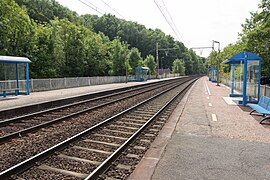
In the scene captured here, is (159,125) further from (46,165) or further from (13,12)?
(13,12)

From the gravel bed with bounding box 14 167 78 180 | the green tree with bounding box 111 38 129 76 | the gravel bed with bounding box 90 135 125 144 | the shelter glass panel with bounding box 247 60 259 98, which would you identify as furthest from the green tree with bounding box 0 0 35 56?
the shelter glass panel with bounding box 247 60 259 98

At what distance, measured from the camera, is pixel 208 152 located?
5234 mm

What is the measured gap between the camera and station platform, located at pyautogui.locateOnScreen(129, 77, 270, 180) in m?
4.11

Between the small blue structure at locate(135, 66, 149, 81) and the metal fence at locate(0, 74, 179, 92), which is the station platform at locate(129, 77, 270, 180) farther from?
the small blue structure at locate(135, 66, 149, 81)

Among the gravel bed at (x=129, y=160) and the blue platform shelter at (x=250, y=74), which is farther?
the blue platform shelter at (x=250, y=74)

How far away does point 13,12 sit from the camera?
85.3ft

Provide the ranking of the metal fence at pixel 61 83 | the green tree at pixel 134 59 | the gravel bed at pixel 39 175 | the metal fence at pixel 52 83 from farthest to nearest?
the green tree at pixel 134 59, the metal fence at pixel 61 83, the metal fence at pixel 52 83, the gravel bed at pixel 39 175

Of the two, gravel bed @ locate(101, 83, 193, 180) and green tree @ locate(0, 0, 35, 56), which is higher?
green tree @ locate(0, 0, 35, 56)

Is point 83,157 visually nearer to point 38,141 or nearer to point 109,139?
point 109,139

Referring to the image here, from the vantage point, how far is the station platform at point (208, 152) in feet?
13.5

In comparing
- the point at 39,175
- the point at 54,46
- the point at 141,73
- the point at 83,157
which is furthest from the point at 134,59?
the point at 39,175

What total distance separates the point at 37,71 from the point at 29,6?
41.1 metres

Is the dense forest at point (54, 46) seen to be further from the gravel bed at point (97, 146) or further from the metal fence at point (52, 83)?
the gravel bed at point (97, 146)

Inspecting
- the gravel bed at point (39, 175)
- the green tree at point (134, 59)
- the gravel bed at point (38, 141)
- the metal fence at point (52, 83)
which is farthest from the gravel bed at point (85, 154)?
the green tree at point (134, 59)
